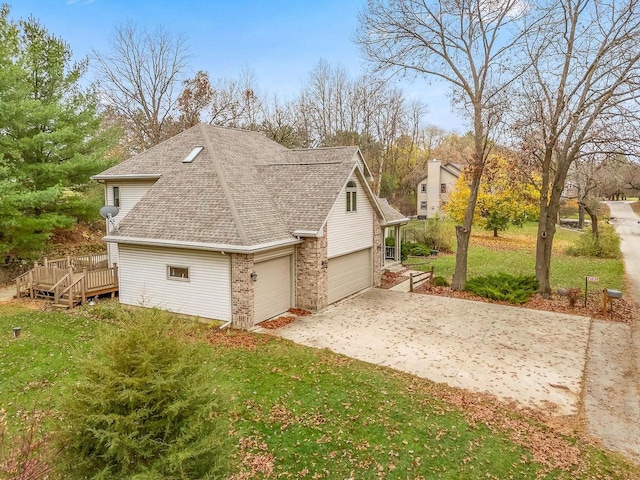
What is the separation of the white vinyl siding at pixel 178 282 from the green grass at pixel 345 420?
2.32 metres

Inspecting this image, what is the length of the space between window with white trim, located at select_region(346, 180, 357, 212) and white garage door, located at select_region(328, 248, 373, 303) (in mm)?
1901

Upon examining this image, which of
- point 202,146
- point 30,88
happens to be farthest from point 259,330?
point 30,88

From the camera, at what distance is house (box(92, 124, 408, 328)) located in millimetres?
12750

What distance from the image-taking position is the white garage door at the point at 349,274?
15.8 metres

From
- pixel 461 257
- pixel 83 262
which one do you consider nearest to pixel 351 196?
pixel 461 257

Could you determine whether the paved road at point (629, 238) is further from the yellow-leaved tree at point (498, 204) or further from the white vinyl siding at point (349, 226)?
the white vinyl siding at point (349, 226)

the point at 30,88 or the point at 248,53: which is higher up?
the point at 248,53

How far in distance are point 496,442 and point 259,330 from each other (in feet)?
24.1

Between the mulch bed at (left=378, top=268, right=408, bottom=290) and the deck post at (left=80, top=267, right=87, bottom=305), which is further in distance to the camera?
the mulch bed at (left=378, top=268, right=408, bottom=290)

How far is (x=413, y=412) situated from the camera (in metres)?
7.76

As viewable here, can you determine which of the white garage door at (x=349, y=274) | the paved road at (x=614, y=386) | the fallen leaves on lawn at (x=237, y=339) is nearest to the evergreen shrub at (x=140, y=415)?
the fallen leaves on lawn at (x=237, y=339)

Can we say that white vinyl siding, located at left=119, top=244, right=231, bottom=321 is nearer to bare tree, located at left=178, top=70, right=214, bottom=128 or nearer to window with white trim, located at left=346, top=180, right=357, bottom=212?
window with white trim, located at left=346, top=180, right=357, bottom=212

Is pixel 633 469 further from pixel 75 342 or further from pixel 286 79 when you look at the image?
pixel 286 79

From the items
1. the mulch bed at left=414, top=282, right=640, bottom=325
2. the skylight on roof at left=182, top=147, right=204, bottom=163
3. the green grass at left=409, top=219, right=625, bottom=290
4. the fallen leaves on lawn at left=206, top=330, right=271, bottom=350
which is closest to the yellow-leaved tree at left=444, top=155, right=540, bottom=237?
the green grass at left=409, top=219, right=625, bottom=290
